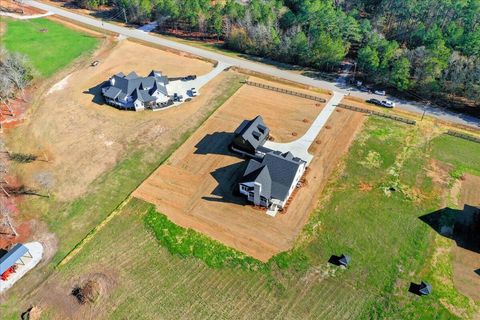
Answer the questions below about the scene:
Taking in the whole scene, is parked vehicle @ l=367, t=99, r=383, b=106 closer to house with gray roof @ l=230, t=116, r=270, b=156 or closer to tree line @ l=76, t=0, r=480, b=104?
tree line @ l=76, t=0, r=480, b=104

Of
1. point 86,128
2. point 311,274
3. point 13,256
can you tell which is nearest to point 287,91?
point 86,128

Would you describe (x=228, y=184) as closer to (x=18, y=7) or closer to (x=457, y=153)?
(x=457, y=153)

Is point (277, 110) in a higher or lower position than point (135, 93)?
lower

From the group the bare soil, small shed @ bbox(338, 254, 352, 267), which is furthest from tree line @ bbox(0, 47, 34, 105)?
small shed @ bbox(338, 254, 352, 267)

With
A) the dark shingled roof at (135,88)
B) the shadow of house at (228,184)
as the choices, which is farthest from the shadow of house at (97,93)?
the shadow of house at (228,184)

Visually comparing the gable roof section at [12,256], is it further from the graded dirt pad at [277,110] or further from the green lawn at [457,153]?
the green lawn at [457,153]
